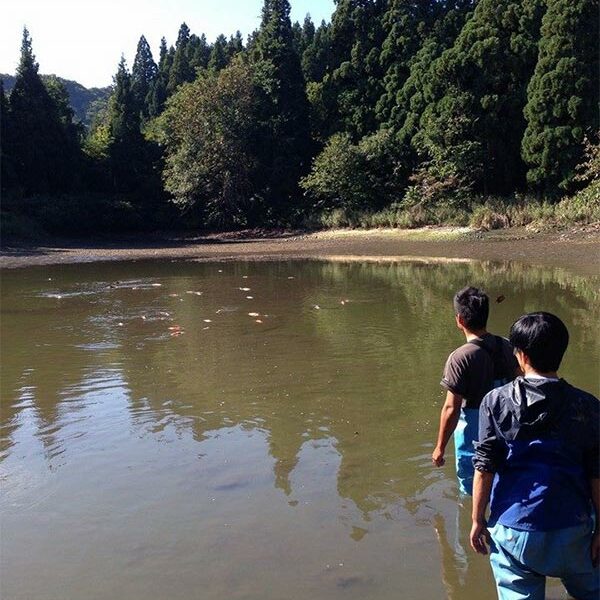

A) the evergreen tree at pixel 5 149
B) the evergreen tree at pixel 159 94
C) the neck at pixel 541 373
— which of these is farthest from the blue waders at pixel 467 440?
the evergreen tree at pixel 159 94

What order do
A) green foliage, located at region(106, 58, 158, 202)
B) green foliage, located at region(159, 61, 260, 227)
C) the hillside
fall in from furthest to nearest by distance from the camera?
1. the hillside
2. green foliage, located at region(106, 58, 158, 202)
3. green foliage, located at region(159, 61, 260, 227)

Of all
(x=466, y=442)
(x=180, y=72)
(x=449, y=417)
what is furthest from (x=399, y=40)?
(x=449, y=417)

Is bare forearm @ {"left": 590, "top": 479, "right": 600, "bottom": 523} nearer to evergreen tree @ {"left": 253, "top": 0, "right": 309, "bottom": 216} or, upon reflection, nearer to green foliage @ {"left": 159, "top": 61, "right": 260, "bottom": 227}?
green foliage @ {"left": 159, "top": 61, "right": 260, "bottom": 227}

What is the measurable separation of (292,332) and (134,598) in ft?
26.3

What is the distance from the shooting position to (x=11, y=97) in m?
41.5

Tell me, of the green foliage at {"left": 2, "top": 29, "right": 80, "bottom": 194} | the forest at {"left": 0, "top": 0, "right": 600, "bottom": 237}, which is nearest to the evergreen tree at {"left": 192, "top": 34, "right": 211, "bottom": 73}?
the forest at {"left": 0, "top": 0, "right": 600, "bottom": 237}

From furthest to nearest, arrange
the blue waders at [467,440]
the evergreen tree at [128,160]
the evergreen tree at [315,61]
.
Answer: the evergreen tree at [315,61]
the evergreen tree at [128,160]
the blue waders at [467,440]

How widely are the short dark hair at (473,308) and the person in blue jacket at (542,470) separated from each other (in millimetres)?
1604

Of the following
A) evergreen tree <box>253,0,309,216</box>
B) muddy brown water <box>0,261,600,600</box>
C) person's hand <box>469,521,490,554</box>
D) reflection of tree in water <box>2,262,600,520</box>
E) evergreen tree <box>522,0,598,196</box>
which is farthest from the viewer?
evergreen tree <box>253,0,309,216</box>

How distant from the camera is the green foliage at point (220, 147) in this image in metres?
38.9

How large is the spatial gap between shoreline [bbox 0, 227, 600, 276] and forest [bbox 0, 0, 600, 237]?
1620 mm

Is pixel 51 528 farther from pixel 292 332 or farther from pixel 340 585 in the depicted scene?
pixel 292 332

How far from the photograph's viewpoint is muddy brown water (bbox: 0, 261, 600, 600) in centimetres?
Result: 418

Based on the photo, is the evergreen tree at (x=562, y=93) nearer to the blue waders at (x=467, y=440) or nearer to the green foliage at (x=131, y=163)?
the green foliage at (x=131, y=163)
